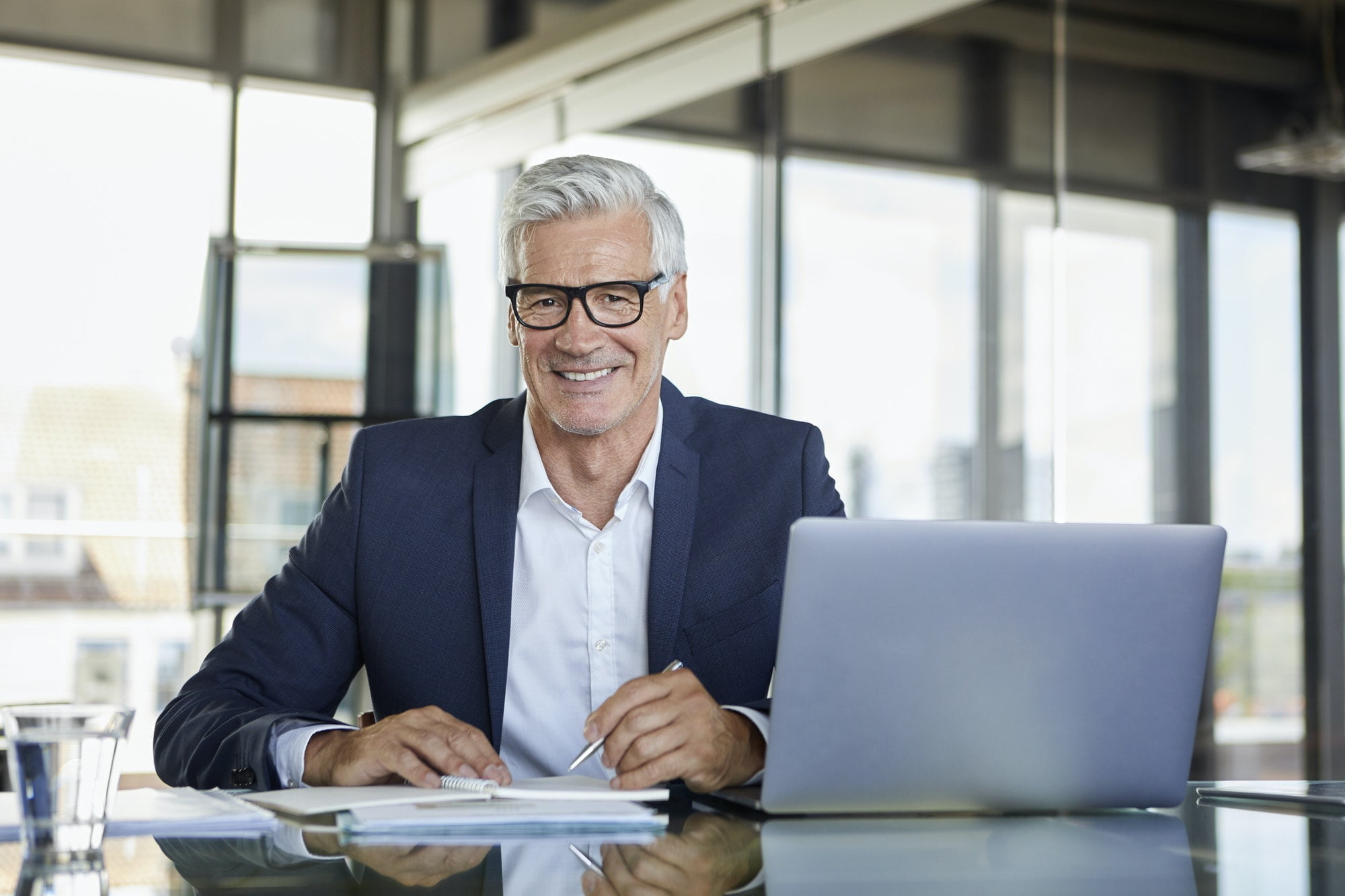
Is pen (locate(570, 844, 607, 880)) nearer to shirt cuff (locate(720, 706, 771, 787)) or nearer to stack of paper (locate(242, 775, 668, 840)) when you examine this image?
stack of paper (locate(242, 775, 668, 840))

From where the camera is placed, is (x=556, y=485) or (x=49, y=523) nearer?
(x=556, y=485)

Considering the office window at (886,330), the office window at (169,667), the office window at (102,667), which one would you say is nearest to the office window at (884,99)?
the office window at (886,330)

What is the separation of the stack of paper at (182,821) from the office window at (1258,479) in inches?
127

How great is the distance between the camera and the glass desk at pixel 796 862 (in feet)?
2.91

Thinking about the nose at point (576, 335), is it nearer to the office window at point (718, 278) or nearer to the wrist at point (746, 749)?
the wrist at point (746, 749)

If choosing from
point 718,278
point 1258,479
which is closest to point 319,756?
point 1258,479

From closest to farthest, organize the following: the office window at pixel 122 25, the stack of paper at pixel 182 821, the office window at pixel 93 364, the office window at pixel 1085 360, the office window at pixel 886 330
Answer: the stack of paper at pixel 182 821
the office window at pixel 1085 360
the office window at pixel 886 330
the office window at pixel 93 364
the office window at pixel 122 25

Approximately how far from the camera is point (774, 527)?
178cm

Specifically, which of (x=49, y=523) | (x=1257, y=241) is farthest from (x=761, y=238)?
(x=49, y=523)

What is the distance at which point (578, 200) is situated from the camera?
1.72 meters

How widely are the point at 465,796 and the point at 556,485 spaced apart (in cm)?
73

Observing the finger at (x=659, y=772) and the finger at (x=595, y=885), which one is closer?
the finger at (x=595, y=885)

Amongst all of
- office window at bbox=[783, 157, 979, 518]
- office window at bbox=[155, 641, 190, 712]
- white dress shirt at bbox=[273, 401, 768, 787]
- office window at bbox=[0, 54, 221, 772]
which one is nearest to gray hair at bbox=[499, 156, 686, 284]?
white dress shirt at bbox=[273, 401, 768, 787]

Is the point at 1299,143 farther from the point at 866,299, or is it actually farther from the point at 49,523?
the point at 49,523
